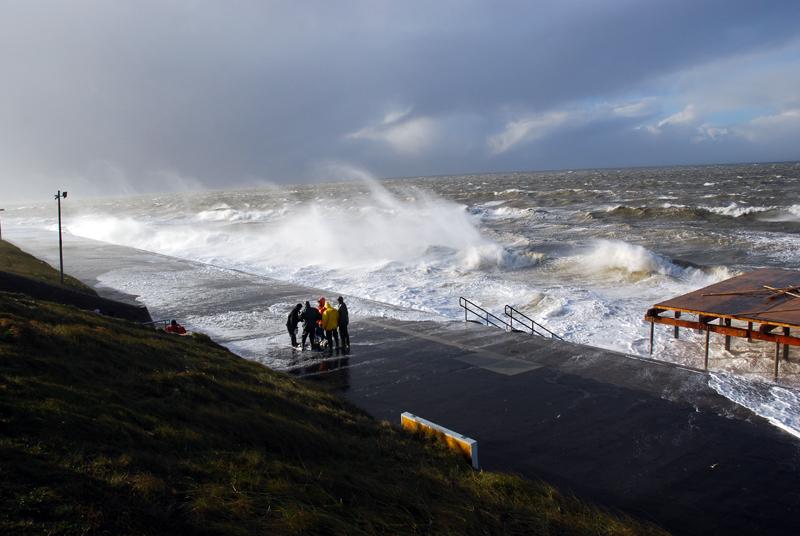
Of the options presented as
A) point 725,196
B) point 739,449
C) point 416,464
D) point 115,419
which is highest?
point 725,196

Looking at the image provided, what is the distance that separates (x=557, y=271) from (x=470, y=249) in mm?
6210

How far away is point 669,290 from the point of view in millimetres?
23656

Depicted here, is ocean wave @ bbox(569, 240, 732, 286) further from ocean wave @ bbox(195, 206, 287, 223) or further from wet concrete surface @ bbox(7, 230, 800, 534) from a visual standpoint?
ocean wave @ bbox(195, 206, 287, 223)

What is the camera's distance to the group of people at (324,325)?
45.9ft

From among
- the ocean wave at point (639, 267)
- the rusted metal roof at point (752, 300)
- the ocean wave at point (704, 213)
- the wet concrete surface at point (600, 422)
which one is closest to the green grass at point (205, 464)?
the wet concrete surface at point (600, 422)

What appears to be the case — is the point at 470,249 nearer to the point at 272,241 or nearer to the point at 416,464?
the point at 272,241

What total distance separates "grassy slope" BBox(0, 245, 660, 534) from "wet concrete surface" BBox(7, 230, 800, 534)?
1159mm

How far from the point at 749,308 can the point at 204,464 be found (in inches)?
495

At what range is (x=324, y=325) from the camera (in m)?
14.0

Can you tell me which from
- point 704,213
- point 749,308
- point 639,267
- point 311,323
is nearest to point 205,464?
point 311,323

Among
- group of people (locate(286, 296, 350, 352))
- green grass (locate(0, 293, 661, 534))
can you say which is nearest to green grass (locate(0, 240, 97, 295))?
group of people (locate(286, 296, 350, 352))

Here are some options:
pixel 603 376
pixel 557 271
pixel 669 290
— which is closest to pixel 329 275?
pixel 557 271

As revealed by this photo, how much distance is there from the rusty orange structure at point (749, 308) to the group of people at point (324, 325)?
7.82m

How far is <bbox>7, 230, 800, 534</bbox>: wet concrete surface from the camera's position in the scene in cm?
705
